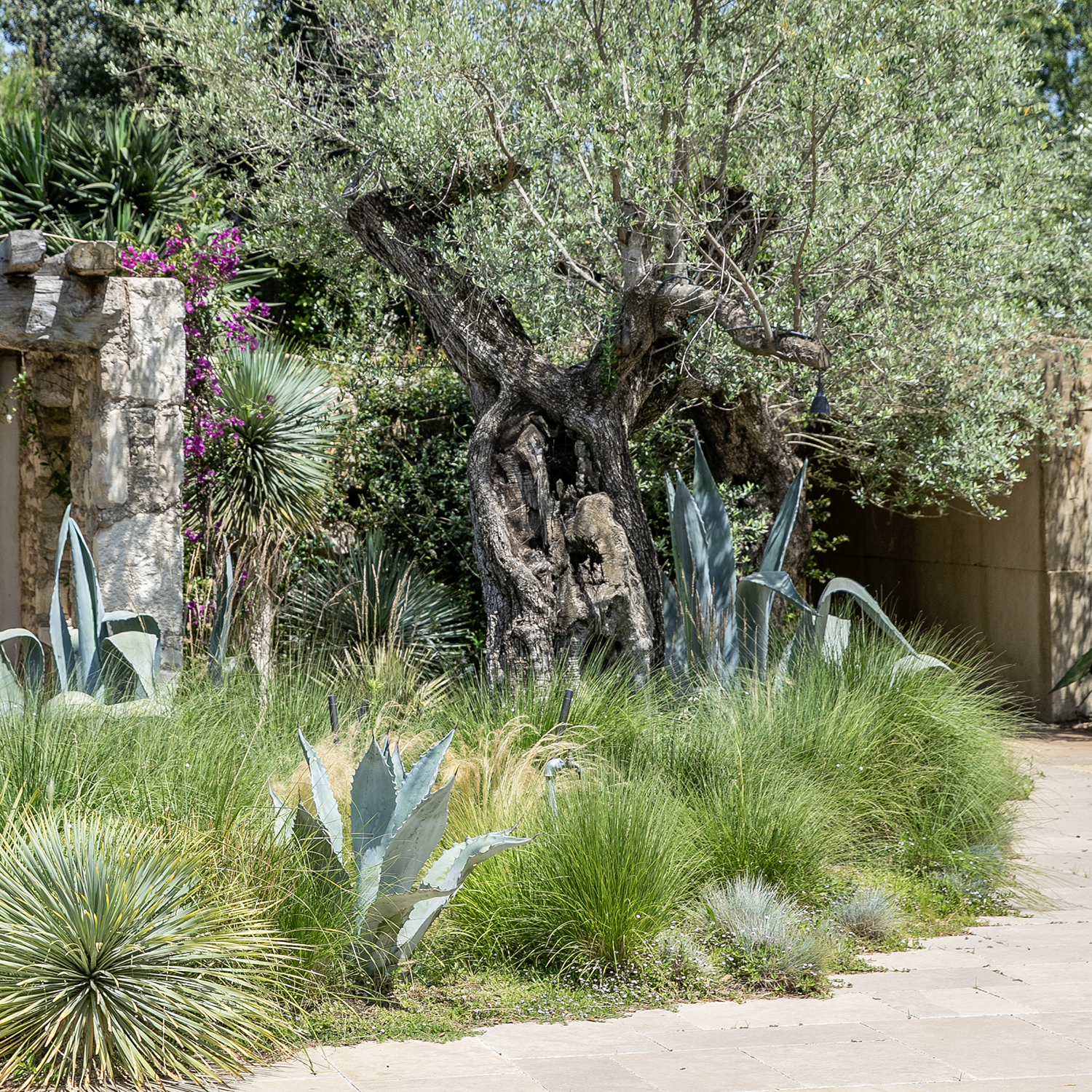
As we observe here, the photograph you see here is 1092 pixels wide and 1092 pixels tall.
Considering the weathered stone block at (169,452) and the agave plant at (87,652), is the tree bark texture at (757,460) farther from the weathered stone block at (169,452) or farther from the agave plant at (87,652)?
→ the agave plant at (87,652)

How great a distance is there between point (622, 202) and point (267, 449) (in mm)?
3122

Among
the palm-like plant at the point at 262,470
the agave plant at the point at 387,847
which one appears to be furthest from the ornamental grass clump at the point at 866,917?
the palm-like plant at the point at 262,470

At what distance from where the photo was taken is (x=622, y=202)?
21.2ft

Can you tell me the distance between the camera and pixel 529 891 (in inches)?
172

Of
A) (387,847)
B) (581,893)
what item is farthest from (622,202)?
(387,847)

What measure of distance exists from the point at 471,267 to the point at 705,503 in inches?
72.1

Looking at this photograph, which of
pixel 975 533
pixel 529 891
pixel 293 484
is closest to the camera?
pixel 529 891

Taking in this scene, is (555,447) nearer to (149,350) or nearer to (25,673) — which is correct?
(149,350)

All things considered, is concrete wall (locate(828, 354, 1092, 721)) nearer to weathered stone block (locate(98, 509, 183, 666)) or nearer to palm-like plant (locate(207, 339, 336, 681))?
palm-like plant (locate(207, 339, 336, 681))

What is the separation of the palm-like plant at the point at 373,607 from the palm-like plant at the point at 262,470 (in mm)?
259

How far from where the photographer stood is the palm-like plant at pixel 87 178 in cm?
923

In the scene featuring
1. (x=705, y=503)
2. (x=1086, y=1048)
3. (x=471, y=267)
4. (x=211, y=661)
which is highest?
(x=471, y=267)

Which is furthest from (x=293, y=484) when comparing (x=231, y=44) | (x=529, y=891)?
(x=529, y=891)

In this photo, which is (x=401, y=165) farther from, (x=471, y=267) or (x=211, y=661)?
(x=211, y=661)
